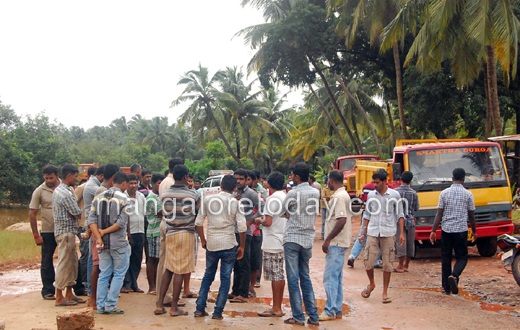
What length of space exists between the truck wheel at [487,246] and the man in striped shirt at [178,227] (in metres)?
7.09

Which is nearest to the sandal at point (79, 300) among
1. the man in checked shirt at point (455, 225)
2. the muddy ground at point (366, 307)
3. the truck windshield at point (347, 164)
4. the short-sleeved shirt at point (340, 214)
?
the muddy ground at point (366, 307)

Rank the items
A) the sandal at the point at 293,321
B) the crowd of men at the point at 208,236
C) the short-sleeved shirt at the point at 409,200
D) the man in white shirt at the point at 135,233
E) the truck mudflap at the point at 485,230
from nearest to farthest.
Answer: the sandal at the point at 293,321
the crowd of men at the point at 208,236
the man in white shirt at the point at 135,233
the short-sleeved shirt at the point at 409,200
the truck mudflap at the point at 485,230

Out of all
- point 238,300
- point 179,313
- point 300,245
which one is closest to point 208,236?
point 179,313

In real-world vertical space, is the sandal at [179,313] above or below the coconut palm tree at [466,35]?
below

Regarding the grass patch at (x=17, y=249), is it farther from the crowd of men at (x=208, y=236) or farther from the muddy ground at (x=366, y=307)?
the crowd of men at (x=208, y=236)

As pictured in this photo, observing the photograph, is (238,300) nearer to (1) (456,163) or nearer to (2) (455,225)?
(2) (455,225)

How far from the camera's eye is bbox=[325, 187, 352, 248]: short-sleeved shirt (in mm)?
5668

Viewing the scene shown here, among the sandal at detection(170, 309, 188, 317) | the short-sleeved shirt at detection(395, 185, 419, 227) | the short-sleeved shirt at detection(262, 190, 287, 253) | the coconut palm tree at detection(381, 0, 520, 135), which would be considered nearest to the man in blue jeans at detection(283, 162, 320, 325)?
the short-sleeved shirt at detection(262, 190, 287, 253)

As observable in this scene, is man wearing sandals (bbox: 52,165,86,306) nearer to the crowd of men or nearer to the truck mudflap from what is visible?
the crowd of men

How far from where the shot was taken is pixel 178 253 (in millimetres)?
5715

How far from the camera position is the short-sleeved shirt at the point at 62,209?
622 cm

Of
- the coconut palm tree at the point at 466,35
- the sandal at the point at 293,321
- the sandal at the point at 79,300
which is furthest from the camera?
the coconut palm tree at the point at 466,35

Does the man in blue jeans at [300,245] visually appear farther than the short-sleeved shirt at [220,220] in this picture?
No

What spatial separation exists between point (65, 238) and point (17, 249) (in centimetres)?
661
